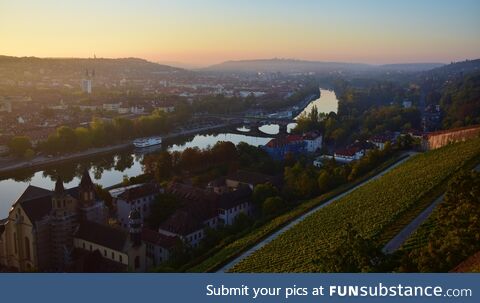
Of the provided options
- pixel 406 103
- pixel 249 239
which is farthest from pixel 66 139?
pixel 406 103

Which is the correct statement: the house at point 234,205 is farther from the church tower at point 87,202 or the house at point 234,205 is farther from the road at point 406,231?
the road at point 406,231

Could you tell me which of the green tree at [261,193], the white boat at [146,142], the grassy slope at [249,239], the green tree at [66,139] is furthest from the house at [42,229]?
the white boat at [146,142]

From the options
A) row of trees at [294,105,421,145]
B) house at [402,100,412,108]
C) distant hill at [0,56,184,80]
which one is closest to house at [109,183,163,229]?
row of trees at [294,105,421,145]

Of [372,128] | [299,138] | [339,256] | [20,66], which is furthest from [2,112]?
[339,256]

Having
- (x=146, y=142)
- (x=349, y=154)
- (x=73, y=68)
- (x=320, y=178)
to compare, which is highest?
(x=73, y=68)

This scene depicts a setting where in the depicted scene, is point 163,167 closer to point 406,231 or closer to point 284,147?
point 284,147

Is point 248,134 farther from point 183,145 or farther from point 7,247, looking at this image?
point 7,247

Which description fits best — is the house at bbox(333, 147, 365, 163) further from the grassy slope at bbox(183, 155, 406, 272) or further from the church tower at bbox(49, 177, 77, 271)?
the church tower at bbox(49, 177, 77, 271)
